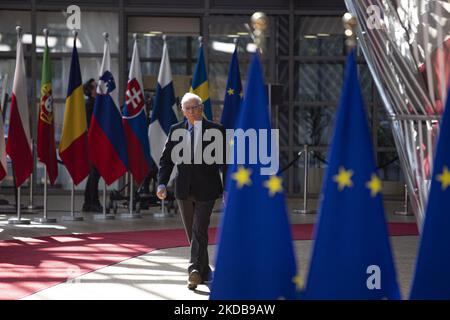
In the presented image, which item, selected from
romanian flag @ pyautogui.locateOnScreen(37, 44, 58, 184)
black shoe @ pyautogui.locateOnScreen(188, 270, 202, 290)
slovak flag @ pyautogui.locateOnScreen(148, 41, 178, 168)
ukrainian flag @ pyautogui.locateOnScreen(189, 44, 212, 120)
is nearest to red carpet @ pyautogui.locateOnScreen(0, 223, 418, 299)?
black shoe @ pyautogui.locateOnScreen(188, 270, 202, 290)

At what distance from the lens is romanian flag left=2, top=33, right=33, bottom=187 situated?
11680 mm

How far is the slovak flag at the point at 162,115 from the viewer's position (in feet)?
41.3

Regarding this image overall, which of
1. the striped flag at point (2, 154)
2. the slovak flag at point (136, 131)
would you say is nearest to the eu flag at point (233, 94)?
the slovak flag at point (136, 131)

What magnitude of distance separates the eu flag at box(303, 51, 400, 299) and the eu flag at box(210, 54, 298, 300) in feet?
0.43

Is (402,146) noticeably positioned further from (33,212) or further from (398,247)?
(33,212)

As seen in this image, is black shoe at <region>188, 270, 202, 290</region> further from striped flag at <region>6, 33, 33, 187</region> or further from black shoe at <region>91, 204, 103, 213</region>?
black shoe at <region>91, 204, 103, 213</region>

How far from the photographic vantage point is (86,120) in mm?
12344

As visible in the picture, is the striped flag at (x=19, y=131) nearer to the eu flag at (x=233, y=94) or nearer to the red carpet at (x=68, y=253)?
the red carpet at (x=68, y=253)

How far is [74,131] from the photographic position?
1212cm

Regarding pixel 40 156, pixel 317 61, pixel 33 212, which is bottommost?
pixel 33 212

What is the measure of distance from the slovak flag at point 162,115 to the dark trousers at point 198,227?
18.1ft
